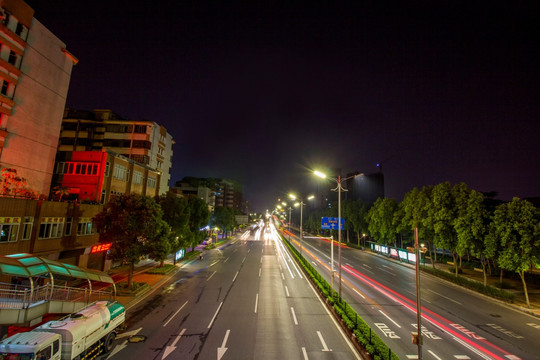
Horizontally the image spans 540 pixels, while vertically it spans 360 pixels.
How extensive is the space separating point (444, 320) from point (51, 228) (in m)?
36.5

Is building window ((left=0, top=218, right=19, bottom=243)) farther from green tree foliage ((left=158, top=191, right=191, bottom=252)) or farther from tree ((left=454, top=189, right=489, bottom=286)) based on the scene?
tree ((left=454, top=189, right=489, bottom=286))

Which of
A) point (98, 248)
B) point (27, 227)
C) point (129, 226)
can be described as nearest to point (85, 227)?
point (98, 248)

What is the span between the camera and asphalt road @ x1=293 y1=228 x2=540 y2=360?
1568cm

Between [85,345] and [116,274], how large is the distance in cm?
2163

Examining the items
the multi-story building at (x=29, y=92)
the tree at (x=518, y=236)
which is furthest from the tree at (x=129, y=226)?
the tree at (x=518, y=236)

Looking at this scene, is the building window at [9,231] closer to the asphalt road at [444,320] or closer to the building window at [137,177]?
the building window at [137,177]

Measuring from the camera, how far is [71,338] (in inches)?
461

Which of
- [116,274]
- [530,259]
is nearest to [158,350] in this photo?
[116,274]

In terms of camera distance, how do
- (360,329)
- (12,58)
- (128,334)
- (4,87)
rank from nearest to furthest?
(360,329)
(128,334)
(4,87)
(12,58)

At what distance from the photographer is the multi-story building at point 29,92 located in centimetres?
2433

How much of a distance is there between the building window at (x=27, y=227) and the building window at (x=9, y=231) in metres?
0.84

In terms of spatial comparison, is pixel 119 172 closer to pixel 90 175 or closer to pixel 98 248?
pixel 90 175

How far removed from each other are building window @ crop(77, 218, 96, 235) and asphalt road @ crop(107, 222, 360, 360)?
1157 centimetres

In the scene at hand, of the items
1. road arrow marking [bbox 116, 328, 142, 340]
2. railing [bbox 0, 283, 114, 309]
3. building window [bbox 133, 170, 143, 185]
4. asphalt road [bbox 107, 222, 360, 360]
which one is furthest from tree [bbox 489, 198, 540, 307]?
building window [bbox 133, 170, 143, 185]
